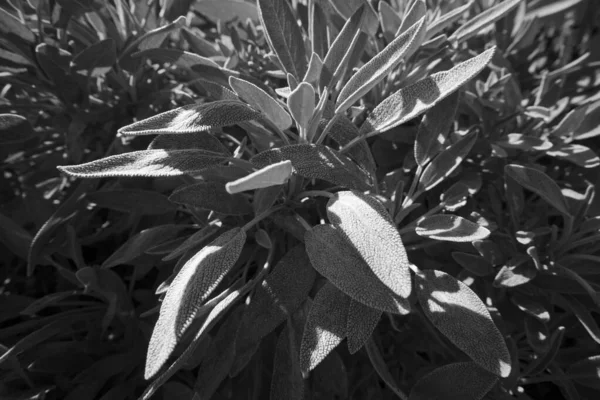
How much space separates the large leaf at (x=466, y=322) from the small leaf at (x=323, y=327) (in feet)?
0.29

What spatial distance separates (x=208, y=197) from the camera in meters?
0.65

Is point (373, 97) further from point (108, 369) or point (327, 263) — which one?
point (108, 369)

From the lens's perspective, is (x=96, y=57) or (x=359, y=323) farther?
(x=96, y=57)

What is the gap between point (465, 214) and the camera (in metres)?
0.82

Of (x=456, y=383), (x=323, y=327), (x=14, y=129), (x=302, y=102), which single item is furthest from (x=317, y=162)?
(x=14, y=129)

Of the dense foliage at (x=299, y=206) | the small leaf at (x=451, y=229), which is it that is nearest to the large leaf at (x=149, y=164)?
the dense foliage at (x=299, y=206)

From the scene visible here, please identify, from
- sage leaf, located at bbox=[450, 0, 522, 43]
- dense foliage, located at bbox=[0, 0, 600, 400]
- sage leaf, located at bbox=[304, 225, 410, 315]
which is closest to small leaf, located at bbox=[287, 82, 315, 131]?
dense foliage, located at bbox=[0, 0, 600, 400]

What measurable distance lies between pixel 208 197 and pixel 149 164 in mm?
90

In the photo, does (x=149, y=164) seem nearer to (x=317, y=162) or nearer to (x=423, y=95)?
(x=317, y=162)

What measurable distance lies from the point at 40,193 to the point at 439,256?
60 centimetres

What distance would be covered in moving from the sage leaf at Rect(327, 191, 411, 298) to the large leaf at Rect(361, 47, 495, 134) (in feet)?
0.32

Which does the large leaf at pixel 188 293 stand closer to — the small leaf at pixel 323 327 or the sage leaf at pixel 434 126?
the small leaf at pixel 323 327

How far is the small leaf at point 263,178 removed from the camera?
1.54 ft

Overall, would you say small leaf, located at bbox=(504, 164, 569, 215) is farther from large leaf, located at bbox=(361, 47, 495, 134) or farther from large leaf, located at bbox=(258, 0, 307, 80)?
large leaf, located at bbox=(258, 0, 307, 80)
